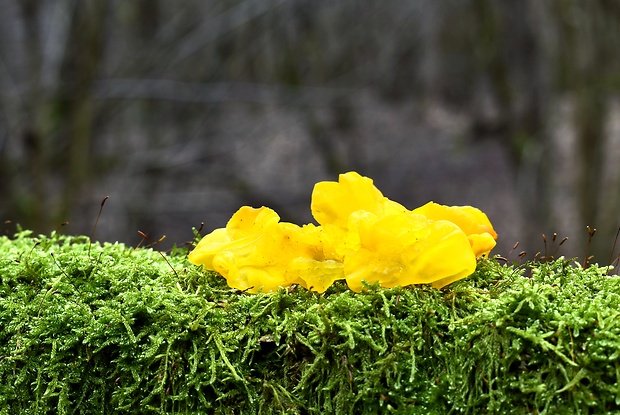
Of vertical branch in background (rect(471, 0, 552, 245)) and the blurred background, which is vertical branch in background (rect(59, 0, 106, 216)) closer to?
the blurred background

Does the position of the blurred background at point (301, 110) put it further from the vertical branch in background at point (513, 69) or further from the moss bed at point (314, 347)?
the moss bed at point (314, 347)

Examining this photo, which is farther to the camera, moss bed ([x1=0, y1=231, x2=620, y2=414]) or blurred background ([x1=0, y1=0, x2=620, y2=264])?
blurred background ([x1=0, y1=0, x2=620, y2=264])

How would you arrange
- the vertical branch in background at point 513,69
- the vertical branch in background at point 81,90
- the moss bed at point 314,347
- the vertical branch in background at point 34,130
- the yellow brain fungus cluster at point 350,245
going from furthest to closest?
the vertical branch in background at point 513,69 → the vertical branch in background at point 81,90 → the vertical branch in background at point 34,130 → the yellow brain fungus cluster at point 350,245 → the moss bed at point 314,347

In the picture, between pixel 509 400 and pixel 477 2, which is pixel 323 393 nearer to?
pixel 509 400

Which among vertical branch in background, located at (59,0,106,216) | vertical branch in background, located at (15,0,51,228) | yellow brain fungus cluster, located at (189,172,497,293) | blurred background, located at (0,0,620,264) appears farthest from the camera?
vertical branch in background, located at (59,0,106,216)

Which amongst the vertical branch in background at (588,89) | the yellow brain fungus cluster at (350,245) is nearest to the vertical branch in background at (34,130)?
the vertical branch in background at (588,89)

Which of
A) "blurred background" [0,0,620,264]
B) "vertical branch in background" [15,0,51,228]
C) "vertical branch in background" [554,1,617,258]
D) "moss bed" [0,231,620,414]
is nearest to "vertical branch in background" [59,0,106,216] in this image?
"blurred background" [0,0,620,264]

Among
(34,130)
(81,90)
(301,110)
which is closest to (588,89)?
(301,110)
